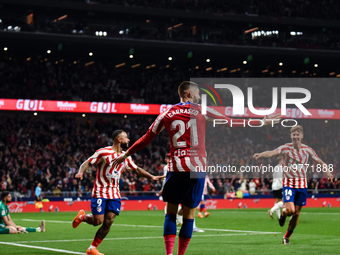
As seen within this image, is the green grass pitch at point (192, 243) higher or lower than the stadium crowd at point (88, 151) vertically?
lower

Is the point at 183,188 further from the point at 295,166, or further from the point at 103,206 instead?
the point at 295,166

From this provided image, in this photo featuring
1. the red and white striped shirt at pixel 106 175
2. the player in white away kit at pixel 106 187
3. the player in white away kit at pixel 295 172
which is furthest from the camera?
the player in white away kit at pixel 295 172

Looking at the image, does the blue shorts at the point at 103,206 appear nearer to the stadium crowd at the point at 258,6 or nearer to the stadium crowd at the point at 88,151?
the stadium crowd at the point at 88,151

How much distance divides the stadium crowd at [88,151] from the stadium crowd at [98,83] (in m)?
2.15

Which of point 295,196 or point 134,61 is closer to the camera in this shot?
point 295,196

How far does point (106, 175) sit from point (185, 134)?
11.9 feet

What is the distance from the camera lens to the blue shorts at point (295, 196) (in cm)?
1171

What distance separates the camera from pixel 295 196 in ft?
38.9

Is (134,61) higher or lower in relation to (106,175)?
higher

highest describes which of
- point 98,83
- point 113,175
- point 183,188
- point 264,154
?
point 98,83

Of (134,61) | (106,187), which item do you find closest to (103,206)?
(106,187)

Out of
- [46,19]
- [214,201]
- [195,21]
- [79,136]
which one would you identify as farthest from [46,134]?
[195,21]

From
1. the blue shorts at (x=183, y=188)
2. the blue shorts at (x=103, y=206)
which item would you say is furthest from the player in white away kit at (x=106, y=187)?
the blue shorts at (x=183, y=188)

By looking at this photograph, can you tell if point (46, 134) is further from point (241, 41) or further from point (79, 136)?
point (241, 41)
